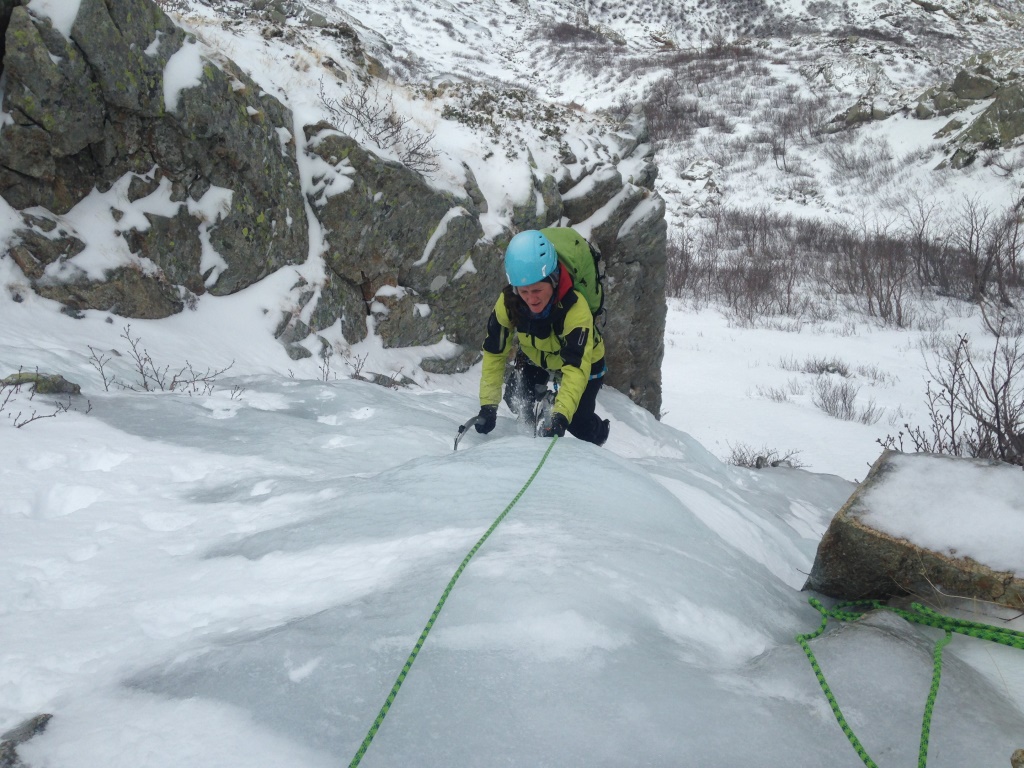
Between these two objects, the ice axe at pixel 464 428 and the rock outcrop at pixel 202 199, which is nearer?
the ice axe at pixel 464 428

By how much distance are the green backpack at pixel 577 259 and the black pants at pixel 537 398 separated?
69cm

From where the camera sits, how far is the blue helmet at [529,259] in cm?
338

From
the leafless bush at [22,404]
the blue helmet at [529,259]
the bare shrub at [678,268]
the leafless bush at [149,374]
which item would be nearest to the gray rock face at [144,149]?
the leafless bush at [149,374]

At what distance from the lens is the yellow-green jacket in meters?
3.66

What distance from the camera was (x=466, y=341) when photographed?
6.96 m

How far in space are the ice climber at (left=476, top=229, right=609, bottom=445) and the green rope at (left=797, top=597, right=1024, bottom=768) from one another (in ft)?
5.32

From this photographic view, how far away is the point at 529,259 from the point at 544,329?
59 cm

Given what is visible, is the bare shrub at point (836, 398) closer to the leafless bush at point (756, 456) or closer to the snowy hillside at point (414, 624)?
the leafless bush at point (756, 456)

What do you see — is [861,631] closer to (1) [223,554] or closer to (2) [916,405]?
(1) [223,554]

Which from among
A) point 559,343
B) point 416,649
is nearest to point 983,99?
point 559,343

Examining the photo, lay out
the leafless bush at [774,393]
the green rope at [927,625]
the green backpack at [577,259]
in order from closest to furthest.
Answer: the green rope at [927,625] < the green backpack at [577,259] < the leafless bush at [774,393]

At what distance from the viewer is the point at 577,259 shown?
3.96m

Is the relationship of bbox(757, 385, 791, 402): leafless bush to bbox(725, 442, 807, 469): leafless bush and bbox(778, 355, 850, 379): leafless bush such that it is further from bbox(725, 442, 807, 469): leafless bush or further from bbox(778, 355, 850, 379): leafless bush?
bbox(725, 442, 807, 469): leafless bush

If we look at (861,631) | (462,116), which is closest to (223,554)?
(861,631)
